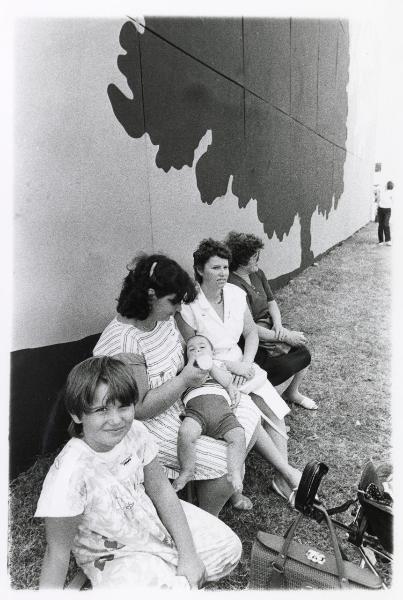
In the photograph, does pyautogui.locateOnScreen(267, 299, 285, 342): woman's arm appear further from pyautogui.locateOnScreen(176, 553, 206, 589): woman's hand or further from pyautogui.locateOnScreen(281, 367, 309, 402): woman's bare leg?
pyautogui.locateOnScreen(176, 553, 206, 589): woman's hand

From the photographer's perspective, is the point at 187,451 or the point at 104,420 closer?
the point at 104,420

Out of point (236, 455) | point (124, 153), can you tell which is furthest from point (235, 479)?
point (124, 153)

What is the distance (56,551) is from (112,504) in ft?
0.74

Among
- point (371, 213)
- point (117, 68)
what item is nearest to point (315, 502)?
point (117, 68)

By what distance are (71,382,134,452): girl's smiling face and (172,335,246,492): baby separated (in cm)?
73

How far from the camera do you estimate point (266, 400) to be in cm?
292

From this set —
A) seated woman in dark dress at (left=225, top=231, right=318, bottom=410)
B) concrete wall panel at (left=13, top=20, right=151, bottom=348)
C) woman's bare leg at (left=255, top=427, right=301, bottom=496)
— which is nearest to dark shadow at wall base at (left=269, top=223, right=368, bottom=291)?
seated woman in dark dress at (left=225, top=231, right=318, bottom=410)

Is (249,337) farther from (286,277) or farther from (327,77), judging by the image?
(327,77)

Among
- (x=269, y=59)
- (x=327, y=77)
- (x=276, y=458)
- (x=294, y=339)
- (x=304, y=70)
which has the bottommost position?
(x=276, y=458)

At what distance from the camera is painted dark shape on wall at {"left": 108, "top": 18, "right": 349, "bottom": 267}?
3.75 metres

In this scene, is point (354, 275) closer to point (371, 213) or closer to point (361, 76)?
point (361, 76)

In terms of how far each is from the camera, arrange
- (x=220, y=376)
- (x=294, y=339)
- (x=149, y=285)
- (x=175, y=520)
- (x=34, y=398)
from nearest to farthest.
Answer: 1. (x=175, y=520)
2. (x=149, y=285)
3. (x=220, y=376)
4. (x=34, y=398)
5. (x=294, y=339)

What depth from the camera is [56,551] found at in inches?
57.5

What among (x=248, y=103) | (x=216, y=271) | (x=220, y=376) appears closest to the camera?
(x=220, y=376)
